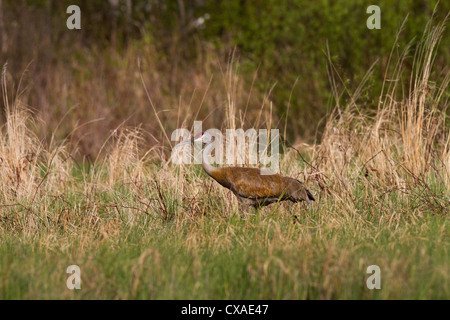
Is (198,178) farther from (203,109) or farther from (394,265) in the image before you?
(203,109)

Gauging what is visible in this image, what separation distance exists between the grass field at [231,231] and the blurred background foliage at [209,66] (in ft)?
8.57

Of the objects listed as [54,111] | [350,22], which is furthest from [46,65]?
[350,22]

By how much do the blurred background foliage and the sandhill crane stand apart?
4.04m

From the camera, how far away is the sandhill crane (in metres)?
5.54

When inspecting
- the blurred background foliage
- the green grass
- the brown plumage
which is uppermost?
the blurred background foliage

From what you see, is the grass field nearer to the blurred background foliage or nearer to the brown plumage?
the brown plumage

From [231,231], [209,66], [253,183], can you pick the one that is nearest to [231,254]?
[231,231]

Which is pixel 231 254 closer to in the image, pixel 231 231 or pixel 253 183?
pixel 231 231

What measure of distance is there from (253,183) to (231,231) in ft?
1.67

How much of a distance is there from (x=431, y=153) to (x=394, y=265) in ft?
9.90

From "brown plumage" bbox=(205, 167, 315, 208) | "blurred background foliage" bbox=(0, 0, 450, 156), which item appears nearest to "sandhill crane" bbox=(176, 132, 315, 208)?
"brown plumage" bbox=(205, 167, 315, 208)

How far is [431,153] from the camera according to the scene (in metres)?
6.96

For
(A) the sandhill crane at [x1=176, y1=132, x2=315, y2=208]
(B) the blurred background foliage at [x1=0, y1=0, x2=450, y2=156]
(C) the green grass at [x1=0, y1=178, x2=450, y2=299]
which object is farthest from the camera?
(B) the blurred background foliage at [x1=0, y1=0, x2=450, y2=156]

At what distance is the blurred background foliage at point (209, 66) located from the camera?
10141 mm
